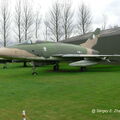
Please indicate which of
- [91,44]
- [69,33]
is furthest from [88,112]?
[69,33]

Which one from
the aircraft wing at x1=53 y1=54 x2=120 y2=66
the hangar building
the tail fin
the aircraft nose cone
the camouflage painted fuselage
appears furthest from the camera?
the hangar building

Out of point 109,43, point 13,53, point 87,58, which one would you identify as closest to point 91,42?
point 109,43

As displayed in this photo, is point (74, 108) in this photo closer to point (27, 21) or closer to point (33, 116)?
point (33, 116)

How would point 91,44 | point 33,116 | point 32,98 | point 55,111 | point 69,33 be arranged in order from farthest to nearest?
point 69,33 < point 91,44 < point 32,98 < point 55,111 < point 33,116

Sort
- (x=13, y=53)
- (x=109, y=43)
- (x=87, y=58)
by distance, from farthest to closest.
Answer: (x=109, y=43) → (x=87, y=58) → (x=13, y=53)

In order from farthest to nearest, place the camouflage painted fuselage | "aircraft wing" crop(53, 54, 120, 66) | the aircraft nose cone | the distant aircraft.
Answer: "aircraft wing" crop(53, 54, 120, 66), the camouflage painted fuselage, the distant aircraft, the aircraft nose cone

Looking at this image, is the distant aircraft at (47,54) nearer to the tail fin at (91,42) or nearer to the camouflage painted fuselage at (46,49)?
the camouflage painted fuselage at (46,49)

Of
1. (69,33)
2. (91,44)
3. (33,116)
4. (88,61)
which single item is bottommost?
(33,116)

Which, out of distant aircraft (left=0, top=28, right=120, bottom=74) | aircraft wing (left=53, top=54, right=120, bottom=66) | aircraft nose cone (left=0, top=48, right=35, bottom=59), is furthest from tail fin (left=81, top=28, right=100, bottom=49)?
aircraft nose cone (left=0, top=48, right=35, bottom=59)

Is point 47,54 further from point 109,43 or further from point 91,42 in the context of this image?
point 109,43

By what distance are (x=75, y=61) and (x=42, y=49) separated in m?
3.13

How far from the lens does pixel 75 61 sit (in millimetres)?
18766

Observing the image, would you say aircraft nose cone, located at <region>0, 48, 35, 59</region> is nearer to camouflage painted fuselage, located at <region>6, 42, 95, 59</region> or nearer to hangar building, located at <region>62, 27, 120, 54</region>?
camouflage painted fuselage, located at <region>6, 42, 95, 59</region>

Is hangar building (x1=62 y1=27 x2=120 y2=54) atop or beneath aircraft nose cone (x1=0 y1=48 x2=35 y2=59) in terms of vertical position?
atop
